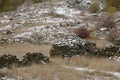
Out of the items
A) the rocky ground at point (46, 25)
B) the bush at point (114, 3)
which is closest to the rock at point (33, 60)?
the rocky ground at point (46, 25)

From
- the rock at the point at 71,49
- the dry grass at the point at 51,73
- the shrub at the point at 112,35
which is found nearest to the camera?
the dry grass at the point at 51,73

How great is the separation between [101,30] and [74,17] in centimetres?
980

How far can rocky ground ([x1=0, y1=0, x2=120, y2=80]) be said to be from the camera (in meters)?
37.4

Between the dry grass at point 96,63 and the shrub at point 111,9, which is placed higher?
the dry grass at point 96,63

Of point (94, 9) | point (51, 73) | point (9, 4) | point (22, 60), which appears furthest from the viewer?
point (9, 4)

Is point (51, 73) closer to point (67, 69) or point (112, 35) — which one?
point (67, 69)

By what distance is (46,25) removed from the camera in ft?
156

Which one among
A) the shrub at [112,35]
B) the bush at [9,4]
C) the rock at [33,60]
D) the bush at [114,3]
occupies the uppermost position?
the rock at [33,60]

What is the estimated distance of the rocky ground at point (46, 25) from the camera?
37.4 meters

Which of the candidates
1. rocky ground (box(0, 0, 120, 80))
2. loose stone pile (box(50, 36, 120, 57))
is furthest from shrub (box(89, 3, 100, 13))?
loose stone pile (box(50, 36, 120, 57))

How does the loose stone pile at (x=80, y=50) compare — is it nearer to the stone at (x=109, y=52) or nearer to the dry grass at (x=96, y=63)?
the stone at (x=109, y=52)

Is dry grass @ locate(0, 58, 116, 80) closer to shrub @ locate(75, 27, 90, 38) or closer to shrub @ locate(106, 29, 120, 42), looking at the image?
shrub @ locate(106, 29, 120, 42)

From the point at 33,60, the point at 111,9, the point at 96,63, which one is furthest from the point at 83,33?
the point at 33,60

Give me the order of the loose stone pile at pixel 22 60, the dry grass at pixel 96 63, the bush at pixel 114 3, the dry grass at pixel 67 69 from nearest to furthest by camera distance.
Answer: the dry grass at pixel 67 69
the dry grass at pixel 96 63
the loose stone pile at pixel 22 60
the bush at pixel 114 3
